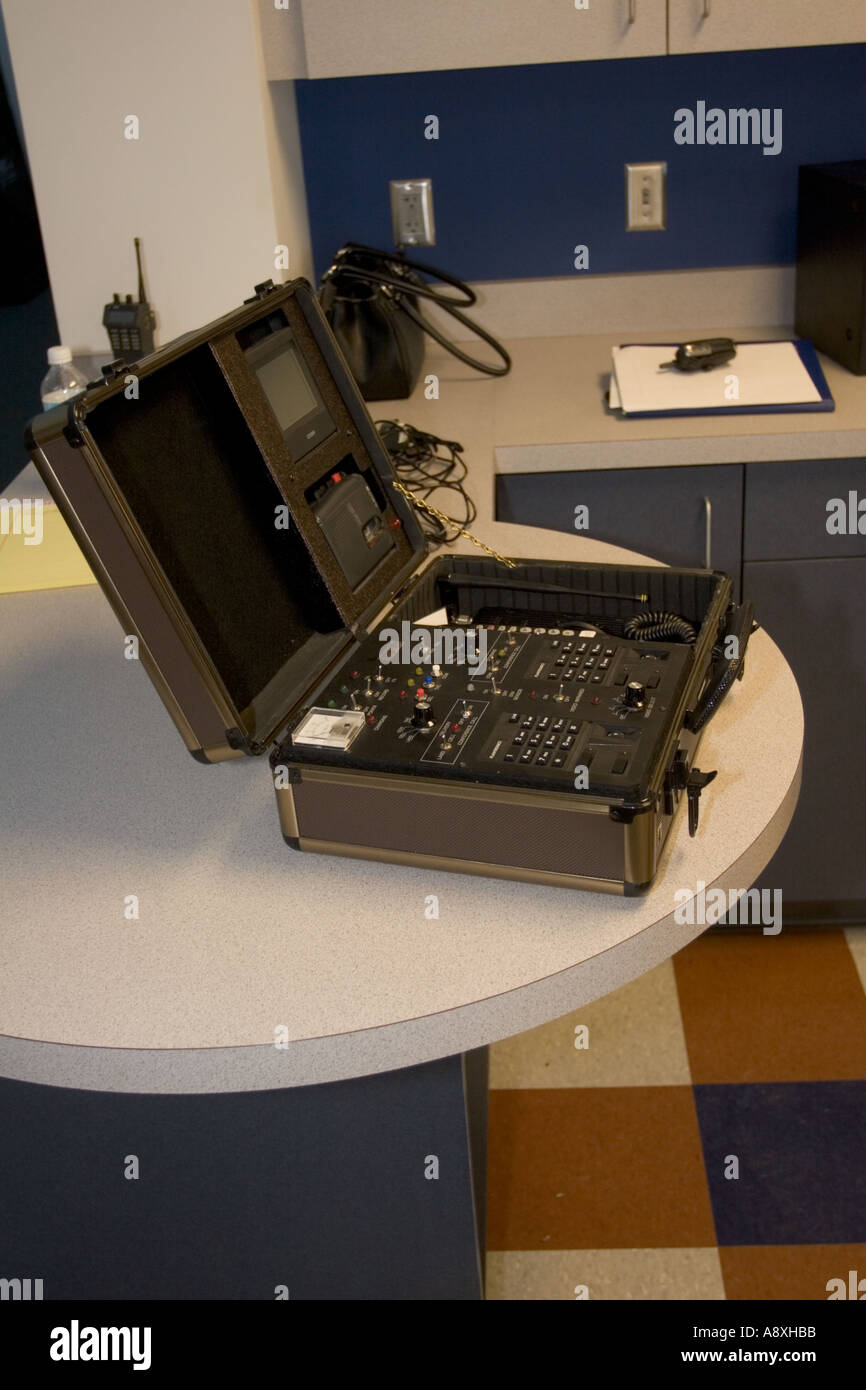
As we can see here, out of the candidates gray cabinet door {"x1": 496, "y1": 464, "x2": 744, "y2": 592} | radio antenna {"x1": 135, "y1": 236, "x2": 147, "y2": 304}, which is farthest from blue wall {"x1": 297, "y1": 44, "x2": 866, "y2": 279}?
gray cabinet door {"x1": 496, "y1": 464, "x2": 744, "y2": 592}

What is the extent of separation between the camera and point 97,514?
96cm

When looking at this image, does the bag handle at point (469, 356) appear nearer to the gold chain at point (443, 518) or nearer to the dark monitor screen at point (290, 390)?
the gold chain at point (443, 518)

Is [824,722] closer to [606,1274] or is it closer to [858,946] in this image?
[858,946]

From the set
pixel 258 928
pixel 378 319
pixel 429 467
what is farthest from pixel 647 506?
pixel 258 928

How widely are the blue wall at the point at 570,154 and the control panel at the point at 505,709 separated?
1.49m

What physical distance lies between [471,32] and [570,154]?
1.46 feet

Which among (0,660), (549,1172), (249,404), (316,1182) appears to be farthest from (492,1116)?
(249,404)

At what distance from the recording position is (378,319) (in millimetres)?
2031

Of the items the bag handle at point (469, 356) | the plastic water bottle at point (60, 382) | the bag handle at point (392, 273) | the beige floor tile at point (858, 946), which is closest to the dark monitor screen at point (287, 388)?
the plastic water bottle at point (60, 382)

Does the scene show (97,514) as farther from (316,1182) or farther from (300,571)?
(316,1182)

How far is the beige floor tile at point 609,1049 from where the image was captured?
6.44 feet

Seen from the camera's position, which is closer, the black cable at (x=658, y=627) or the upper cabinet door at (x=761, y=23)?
the black cable at (x=658, y=627)

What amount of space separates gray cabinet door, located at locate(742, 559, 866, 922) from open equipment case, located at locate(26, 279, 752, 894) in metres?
0.83

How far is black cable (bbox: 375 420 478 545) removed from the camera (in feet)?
5.21
